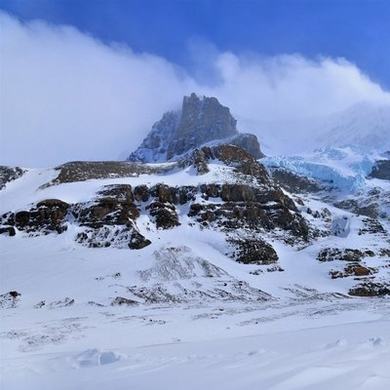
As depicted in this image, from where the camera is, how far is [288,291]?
6806 cm

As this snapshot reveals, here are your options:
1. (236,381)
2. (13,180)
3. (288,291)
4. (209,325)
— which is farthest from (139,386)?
(13,180)

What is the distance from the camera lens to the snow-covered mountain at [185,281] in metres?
16.9

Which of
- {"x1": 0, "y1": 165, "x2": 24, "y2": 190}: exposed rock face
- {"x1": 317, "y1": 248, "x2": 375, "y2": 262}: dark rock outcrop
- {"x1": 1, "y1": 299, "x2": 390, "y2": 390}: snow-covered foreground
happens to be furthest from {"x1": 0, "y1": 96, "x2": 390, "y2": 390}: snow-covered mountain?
{"x1": 0, "y1": 165, "x2": 24, "y2": 190}: exposed rock face

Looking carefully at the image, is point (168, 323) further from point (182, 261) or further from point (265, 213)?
point (265, 213)

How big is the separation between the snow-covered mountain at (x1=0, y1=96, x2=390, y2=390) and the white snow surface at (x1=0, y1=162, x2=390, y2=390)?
13 centimetres

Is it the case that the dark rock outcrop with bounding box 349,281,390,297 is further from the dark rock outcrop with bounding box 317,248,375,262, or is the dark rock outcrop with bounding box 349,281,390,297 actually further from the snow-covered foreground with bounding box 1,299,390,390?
the snow-covered foreground with bounding box 1,299,390,390

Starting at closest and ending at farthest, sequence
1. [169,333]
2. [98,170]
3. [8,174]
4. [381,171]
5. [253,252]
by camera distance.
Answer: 1. [169,333]
2. [253,252]
3. [8,174]
4. [98,170]
5. [381,171]

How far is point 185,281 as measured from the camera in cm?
6675

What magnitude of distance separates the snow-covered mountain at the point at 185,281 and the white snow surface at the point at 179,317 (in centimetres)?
13

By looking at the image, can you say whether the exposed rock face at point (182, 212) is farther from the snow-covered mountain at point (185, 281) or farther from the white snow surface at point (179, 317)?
the white snow surface at point (179, 317)

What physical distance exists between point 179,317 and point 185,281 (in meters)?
19.0

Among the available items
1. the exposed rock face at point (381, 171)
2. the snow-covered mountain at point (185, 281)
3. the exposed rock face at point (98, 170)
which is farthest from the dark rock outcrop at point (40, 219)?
the exposed rock face at point (381, 171)

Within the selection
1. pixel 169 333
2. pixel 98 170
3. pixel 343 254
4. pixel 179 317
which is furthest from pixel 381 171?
pixel 169 333

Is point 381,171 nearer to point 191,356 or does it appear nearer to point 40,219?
point 40,219
